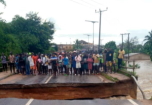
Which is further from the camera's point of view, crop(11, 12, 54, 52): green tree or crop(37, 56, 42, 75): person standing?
crop(11, 12, 54, 52): green tree

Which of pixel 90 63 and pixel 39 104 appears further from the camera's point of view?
pixel 90 63

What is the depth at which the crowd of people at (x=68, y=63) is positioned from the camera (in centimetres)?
1236

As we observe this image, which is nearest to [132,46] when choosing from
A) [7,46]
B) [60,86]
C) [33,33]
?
[33,33]

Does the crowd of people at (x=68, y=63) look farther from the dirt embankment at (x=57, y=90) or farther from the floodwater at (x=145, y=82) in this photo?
the floodwater at (x=145, y=82)

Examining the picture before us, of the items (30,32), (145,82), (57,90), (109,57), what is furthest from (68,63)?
(145,82)

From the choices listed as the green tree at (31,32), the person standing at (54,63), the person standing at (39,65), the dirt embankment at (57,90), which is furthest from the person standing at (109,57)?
the green tree at (31,32)

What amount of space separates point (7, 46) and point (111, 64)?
10.3 meters

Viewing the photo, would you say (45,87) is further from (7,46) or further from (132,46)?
(132,46)

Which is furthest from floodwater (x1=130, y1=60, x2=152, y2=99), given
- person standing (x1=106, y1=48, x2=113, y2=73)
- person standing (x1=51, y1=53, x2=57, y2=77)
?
person standing (x1=51, y1=53, x2=57, y2=77)

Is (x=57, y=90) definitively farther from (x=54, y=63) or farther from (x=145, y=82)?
(x=145, y=82)

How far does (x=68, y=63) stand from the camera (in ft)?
40.9

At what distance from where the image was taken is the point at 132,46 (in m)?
83.2

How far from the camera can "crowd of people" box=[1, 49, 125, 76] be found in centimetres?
1236

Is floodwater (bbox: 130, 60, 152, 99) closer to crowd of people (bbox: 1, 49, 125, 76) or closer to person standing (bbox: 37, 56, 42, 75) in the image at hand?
crowd of people (bbox: 1, 49, 125, 76)
